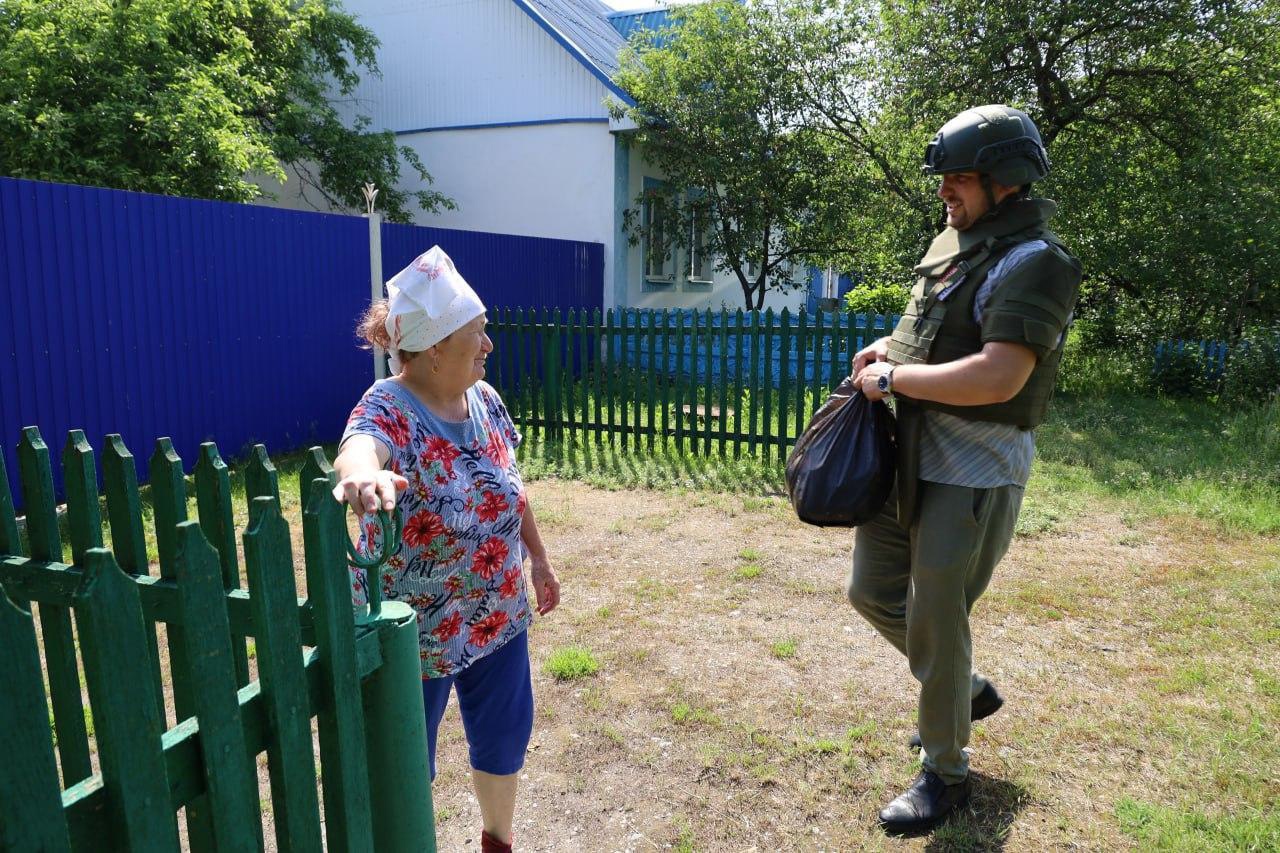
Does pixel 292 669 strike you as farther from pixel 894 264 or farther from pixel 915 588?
pixel 894 264

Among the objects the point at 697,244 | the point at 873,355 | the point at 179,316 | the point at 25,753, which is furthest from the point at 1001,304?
the point at 697,244

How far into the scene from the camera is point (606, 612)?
4422 millimetres

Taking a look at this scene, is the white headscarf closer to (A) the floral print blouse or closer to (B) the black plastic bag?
(A) the floral print blouse

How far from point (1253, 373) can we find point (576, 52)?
9.82 m

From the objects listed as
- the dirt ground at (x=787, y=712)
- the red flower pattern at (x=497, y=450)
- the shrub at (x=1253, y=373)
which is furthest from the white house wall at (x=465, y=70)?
the red flower pattern at (x=497, y=450)

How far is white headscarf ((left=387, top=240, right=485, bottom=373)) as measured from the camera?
6.56ft

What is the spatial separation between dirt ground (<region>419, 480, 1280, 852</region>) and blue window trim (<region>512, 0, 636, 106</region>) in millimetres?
8801

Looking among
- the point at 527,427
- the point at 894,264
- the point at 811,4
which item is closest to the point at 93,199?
the point at 527,427

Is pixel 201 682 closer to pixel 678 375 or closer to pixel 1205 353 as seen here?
pixel 678 375

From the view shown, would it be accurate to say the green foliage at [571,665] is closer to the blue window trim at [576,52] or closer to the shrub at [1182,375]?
the blue window trim at [576,52]

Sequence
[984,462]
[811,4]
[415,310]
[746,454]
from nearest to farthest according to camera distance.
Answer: [415,310] → [984,462] → [746,454] → [811,4]

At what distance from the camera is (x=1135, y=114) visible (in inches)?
444

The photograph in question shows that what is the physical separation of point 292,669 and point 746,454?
6.66 m

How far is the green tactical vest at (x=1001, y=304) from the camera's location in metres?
2.27
